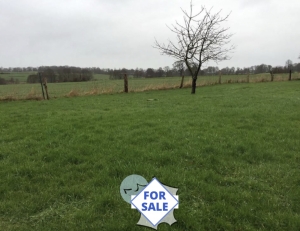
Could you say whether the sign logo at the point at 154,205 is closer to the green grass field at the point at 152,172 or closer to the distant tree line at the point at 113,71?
the green grass field at the point at 152,172

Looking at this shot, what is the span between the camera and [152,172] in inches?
126

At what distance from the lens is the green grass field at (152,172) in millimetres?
2324

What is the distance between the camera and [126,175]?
3.18 meters

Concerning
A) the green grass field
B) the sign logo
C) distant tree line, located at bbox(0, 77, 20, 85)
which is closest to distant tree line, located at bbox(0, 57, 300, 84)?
distant tree line, located at bbox(0, 77, 20, 85)

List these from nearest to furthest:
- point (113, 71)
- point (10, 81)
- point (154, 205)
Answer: point (154, 205)
point (10, 81)
point (113, 71)

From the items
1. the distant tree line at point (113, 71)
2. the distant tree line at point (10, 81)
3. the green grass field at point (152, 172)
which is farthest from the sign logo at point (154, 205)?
the distant tree line at point (10, 81)

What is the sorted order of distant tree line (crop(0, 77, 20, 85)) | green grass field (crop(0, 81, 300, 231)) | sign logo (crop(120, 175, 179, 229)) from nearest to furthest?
1. sign logo (crop(120, 175, 179, 229))
2. green grass field (crop(0, 81, 300, 231))
3. distant tree line (crop(0, 77, 20, 85))

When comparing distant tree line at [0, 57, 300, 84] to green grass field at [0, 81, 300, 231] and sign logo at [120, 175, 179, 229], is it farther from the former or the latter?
sign logo at [120, 175, 179, 229]

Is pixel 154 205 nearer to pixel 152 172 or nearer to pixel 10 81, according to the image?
pixel 152 172

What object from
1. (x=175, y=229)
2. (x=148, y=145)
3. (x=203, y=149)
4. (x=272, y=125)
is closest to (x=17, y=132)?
(x=148, y=145)

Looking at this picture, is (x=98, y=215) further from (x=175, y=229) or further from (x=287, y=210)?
(x=287, y=210)

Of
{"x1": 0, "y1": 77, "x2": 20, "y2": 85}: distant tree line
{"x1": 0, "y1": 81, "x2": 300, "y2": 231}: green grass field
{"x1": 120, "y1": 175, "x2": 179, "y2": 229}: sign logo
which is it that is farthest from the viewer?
{"x1": 0, "y1": 77, "x2": 20, "y2": 85}: distant tree line

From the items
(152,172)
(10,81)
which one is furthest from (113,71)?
(152,172)

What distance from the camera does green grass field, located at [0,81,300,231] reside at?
232 cm
